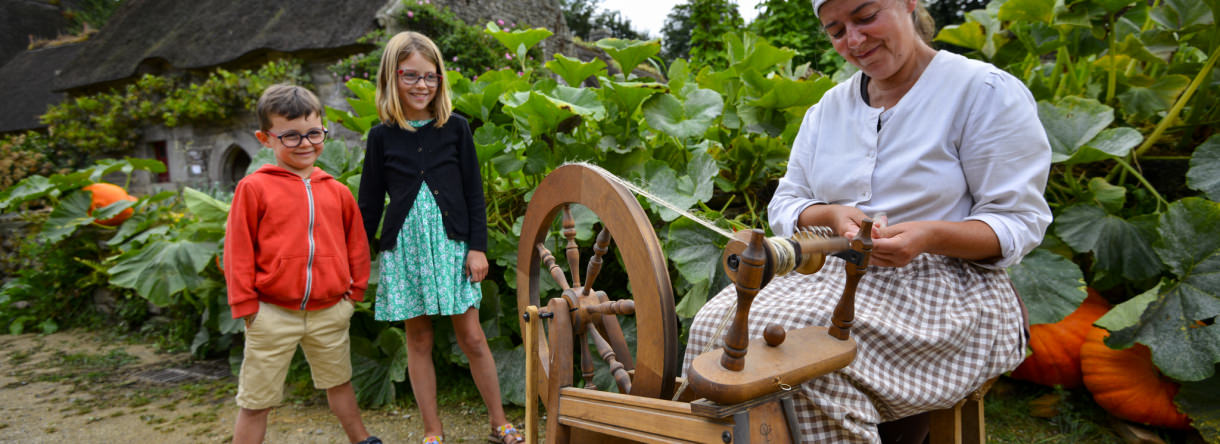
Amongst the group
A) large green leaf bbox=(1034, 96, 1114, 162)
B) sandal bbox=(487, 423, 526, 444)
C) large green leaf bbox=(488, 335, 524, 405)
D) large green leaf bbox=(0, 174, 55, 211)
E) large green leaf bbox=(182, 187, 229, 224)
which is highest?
large green leaf bbox=(1034, 96, 1114, 162)

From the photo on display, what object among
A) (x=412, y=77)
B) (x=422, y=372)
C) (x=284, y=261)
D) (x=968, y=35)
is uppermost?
(x=968, y=35)

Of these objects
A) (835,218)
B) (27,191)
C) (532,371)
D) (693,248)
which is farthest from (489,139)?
(27,191)

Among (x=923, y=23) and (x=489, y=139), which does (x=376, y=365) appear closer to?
(x=489, y=139)

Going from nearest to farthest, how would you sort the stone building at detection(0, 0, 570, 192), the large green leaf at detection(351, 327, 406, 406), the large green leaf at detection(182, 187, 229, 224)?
the large green leaf at detection(351, 327, 406, 406), the large green leaf at detection(182, 187, 229, 224), the stone building at detection(0, 0, 570, 192)

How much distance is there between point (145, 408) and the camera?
3.05m

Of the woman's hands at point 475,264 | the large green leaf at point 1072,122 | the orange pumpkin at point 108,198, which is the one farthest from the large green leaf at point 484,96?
the orange pumpkin at point 108,198

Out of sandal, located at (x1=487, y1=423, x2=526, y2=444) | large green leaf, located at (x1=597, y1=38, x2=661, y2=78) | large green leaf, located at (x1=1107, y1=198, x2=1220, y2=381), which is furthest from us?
large green leaf, located at (x1=597, y1=38, x2=661, y2=78)

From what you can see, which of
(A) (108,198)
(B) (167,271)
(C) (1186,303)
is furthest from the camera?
(A) (108,198)

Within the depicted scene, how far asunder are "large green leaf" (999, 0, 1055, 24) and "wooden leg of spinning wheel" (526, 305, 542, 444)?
208 centimetres

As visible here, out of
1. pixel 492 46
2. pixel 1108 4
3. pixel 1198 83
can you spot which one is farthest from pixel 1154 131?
pixel 492 46

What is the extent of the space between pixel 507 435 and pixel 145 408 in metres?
2.03

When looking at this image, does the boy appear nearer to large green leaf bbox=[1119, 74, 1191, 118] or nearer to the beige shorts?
the beige shorts

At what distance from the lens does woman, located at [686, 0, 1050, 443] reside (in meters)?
1.05

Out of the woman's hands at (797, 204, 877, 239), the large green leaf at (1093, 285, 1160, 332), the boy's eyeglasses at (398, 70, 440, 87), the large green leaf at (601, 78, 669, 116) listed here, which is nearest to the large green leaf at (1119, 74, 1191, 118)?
the large green leaf at (1093, 285, 1160, 332)
